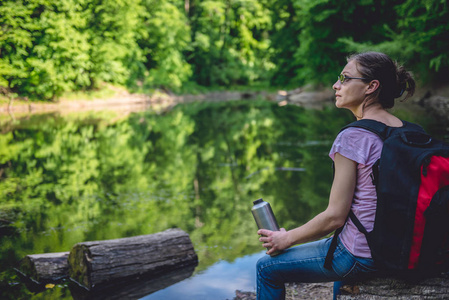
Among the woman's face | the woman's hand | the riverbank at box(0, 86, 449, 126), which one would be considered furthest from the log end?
the riverbank at box(0, 86, 449, 126)

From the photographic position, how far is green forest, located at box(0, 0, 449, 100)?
65.1 ft

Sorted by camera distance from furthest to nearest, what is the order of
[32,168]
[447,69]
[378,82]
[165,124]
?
[447,69]
[165,124]
[32,168]
[378,82]

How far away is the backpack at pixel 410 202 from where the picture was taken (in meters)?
1.84

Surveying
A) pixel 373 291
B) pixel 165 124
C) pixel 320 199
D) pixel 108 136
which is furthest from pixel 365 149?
pixel 165 124

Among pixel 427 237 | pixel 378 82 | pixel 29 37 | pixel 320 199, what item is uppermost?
pixel 29 37

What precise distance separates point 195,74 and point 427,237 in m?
47.9

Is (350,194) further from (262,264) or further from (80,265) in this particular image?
(80,265)

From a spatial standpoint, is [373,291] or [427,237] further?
[373,291]

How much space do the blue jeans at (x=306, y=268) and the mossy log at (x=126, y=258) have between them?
2.00m

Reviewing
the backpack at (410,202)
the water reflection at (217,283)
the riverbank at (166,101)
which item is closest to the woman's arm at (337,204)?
the backpack at (410,202)

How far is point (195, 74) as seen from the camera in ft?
160

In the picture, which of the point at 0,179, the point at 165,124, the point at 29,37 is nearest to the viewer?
the point at 0,179

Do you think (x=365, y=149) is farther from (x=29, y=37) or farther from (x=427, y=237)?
(x=29, y=37)

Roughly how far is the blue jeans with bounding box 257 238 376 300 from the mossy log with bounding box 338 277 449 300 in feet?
0.30
